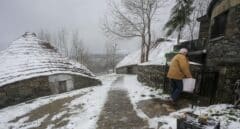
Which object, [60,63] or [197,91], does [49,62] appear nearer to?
[60,63]

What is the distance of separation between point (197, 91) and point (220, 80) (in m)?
0.98

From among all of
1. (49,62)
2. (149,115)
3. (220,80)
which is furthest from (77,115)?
(49,62)

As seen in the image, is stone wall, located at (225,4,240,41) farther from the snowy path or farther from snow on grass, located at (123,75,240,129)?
the snowy path

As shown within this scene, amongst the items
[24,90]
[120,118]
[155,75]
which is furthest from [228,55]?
[24,90]

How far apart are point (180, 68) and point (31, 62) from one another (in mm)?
11202

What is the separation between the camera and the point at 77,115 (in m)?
5.86

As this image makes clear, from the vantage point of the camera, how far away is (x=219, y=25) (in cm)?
681

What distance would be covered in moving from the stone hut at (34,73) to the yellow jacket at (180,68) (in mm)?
9147

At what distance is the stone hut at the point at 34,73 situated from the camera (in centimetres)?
1059

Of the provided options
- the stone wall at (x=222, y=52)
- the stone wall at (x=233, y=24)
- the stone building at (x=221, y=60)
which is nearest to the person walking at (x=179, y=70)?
the stone building at (x=221, y=60)

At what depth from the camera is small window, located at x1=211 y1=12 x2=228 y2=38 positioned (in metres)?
6.29

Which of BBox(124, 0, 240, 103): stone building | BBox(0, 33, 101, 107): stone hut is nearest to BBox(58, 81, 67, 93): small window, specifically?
BBox(0, 33, 101, 107): stone hut

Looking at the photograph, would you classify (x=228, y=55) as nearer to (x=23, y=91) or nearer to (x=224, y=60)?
(x=224, y=60)

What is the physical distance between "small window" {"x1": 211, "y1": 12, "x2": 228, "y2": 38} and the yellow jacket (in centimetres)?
245
